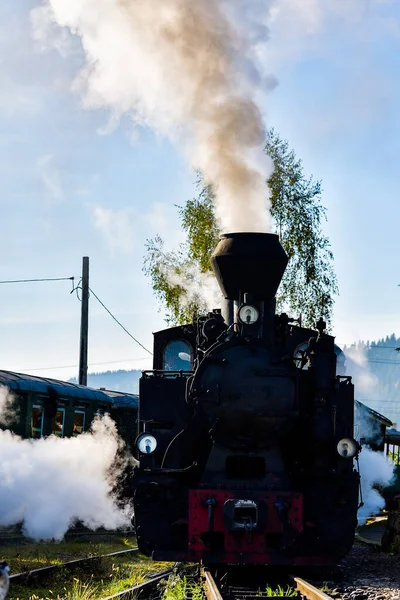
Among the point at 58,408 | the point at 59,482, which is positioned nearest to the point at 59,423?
the point at 58,408

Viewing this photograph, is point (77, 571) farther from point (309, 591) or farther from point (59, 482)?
point (59, 482)

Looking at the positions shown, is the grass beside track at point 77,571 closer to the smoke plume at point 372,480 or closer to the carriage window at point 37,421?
the carriage window at point 37,421

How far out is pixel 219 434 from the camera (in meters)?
10.3

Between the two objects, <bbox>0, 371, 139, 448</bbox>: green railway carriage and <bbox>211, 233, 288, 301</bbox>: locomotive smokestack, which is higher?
<bbox>211, 233, 288, 301</bbox>: locomotive smokestack

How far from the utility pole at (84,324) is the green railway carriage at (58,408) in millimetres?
4346

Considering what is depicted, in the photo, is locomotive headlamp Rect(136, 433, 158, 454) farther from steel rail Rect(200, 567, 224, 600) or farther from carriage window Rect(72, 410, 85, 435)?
carriage window Rect(72, 410, 85, 435)

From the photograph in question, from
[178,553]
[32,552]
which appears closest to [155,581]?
[178,553]

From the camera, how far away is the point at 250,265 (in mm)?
10648

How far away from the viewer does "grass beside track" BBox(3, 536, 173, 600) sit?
9905 mm

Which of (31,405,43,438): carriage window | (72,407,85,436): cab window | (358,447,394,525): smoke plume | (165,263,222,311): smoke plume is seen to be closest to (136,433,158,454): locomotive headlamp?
(31,405,43,438): carriage window

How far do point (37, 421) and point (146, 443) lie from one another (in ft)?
22.9

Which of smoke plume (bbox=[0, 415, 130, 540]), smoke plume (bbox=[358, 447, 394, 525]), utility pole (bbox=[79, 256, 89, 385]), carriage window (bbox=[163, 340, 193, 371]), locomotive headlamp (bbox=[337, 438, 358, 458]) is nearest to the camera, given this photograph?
locomotive headlamp (bbox=[337, 438, 358, 458])

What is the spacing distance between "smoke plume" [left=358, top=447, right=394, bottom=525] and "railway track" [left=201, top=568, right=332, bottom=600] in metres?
12.1

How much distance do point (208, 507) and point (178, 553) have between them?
61cm
